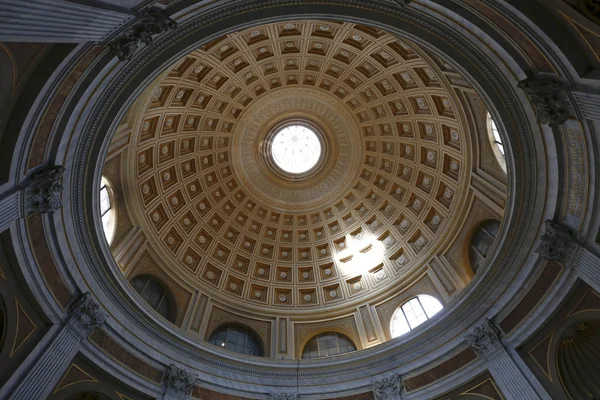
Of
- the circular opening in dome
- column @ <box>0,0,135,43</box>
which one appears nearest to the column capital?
column @ <box>0,0,135,43</box>

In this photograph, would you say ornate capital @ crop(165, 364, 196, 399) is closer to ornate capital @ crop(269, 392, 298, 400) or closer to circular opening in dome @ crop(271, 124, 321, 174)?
ornate capital @ crop(269, 392, 298, 400)

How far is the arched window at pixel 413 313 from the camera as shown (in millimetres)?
17891

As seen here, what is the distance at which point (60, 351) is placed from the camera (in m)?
11.2

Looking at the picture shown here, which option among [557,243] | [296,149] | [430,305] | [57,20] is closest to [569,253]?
[557,243]

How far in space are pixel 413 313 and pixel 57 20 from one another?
17.5 m

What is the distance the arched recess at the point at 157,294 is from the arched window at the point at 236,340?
232 cm

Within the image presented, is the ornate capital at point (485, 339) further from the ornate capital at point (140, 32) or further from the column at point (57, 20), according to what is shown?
the column at point (57, 20)

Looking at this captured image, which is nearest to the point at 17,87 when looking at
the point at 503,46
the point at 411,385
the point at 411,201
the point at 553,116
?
the point at 503,46

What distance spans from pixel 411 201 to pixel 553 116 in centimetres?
1265

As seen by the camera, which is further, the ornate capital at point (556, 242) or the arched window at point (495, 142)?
the arched window at point (495, 142)

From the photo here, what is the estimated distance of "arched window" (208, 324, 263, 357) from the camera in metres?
18.6

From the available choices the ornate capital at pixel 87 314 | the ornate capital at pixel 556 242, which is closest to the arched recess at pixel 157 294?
the ornate capital at pixel 87 314

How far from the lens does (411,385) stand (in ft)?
47.6

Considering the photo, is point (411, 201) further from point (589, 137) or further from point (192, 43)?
point (192, 43)
